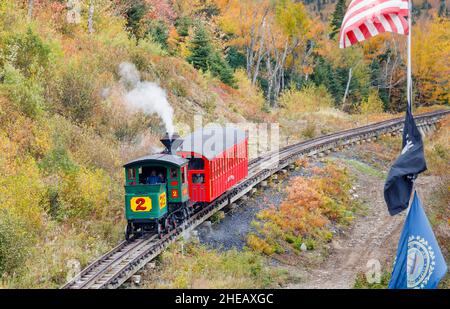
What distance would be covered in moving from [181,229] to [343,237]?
7.27 m

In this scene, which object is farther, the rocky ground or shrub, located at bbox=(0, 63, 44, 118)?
shrub, located at bbox=(0, 63, 44, 118)

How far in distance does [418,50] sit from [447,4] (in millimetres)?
81617

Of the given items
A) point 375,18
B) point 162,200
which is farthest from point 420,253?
Answer: point 162,200

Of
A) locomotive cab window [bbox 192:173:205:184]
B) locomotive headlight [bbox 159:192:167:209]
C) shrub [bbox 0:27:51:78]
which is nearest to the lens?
locomotive headlight [bbox 159:192:167:209]

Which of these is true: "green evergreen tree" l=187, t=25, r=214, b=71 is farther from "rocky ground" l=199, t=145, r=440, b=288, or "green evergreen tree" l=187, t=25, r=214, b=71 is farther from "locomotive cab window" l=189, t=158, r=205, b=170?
"locomotive cab window" l=189, t=158, r=205, b=170

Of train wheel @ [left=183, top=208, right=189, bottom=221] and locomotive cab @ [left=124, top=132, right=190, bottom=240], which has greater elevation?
locomotive cab @ [left=124, top=132, right=190, bottom=240]

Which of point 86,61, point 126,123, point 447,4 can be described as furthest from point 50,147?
point 447,4

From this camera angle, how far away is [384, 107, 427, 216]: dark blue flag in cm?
1139

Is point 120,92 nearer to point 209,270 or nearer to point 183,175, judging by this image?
point 183,175

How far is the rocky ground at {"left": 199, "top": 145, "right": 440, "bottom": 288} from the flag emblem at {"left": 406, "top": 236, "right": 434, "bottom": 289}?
6.42m

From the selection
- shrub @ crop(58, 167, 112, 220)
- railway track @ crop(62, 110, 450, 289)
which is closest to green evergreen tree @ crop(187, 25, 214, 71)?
railway track @ crop(62, 110, 450, 289)

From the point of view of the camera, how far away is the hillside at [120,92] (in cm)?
1773

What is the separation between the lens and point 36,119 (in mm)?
22375
